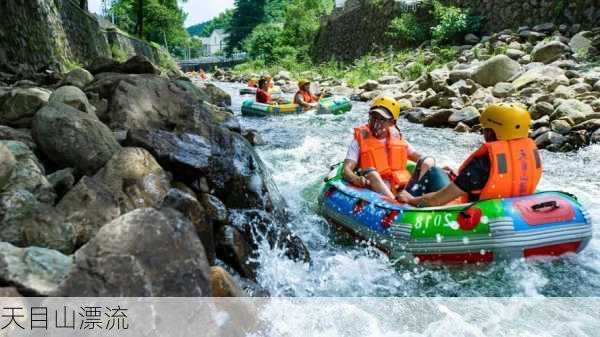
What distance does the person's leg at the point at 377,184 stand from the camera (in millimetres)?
5129

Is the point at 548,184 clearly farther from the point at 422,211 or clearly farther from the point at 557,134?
the point at 422,211

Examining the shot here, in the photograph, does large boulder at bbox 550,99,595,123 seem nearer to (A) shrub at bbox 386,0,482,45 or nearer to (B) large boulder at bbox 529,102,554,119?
(B) large boulder at bbox 529,102,554,119

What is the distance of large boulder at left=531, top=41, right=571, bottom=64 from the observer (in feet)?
41.9

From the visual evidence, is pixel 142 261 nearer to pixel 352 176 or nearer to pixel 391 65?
pixel 352 176

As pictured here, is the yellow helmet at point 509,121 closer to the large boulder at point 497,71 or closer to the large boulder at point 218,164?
the large boulder at point 218,164

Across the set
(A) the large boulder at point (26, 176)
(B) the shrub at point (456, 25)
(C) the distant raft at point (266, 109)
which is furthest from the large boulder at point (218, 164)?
(B) the shrub at point (456, 25)

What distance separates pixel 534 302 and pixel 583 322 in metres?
0.36

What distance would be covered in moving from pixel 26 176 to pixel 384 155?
350cm

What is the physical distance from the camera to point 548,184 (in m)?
6.72

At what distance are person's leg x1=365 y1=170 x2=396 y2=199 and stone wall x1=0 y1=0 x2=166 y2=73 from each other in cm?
665

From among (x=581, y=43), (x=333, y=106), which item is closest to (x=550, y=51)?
(x=581, y=43)

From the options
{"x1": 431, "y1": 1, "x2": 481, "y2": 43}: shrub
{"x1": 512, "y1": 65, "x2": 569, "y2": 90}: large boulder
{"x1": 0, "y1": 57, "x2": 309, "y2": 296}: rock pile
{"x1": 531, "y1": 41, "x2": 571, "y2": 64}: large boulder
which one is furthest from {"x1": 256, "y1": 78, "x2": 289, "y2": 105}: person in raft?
{"x1": 431, "y1": 1, "x2": 481, "y2": 43}: shrub

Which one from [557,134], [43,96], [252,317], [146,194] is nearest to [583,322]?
[252,317]

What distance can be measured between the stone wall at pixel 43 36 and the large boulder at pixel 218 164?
530 centimetres
